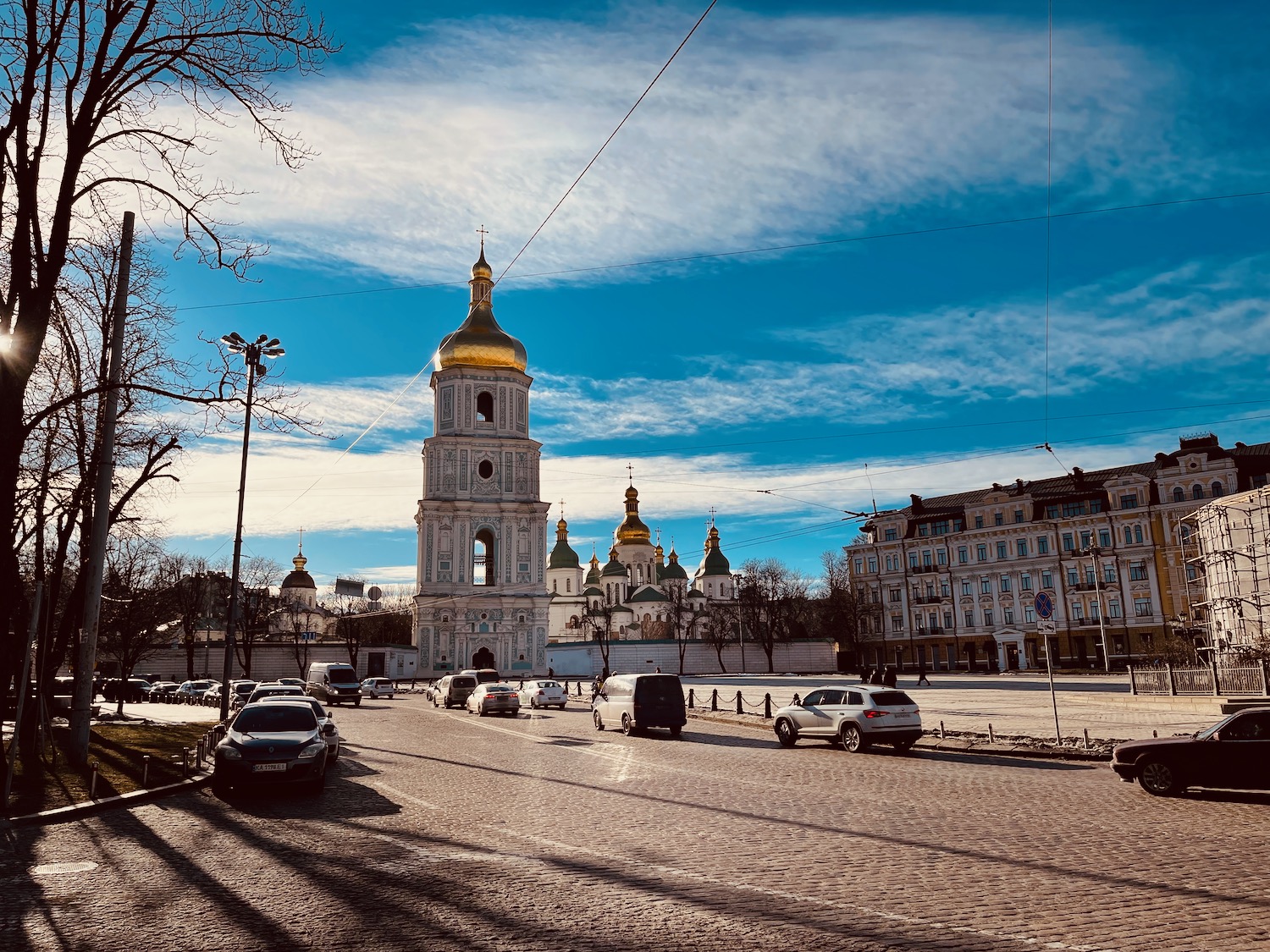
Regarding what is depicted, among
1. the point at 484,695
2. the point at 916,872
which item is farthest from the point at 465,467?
the point at 916,872

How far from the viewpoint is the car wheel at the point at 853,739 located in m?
20.9

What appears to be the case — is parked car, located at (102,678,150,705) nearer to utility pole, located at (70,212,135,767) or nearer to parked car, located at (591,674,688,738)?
parked car, located at (591,674,688,738)

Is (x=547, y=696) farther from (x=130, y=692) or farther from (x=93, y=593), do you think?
(x=93, y=593)

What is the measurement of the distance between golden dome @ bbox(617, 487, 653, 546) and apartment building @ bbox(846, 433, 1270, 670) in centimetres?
4568

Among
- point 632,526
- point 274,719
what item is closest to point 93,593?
point 274,719

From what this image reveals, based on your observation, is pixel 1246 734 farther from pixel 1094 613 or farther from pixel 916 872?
pixel 1094 613

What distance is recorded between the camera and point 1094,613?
Result: 69.4m

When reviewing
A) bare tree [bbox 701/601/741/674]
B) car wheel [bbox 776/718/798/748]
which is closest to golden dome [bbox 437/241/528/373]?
bare tree [bbox 701/601/741/674]

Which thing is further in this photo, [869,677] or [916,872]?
[869,677]

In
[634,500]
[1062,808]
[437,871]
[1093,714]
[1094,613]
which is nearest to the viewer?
[437,871]

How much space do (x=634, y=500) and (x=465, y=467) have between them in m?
47.9

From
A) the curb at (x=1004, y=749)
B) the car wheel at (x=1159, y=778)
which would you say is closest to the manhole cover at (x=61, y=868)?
the car wheel at (x=1159, y=778)

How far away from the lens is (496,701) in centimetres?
3728

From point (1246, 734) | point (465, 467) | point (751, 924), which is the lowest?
point (751, 924)
